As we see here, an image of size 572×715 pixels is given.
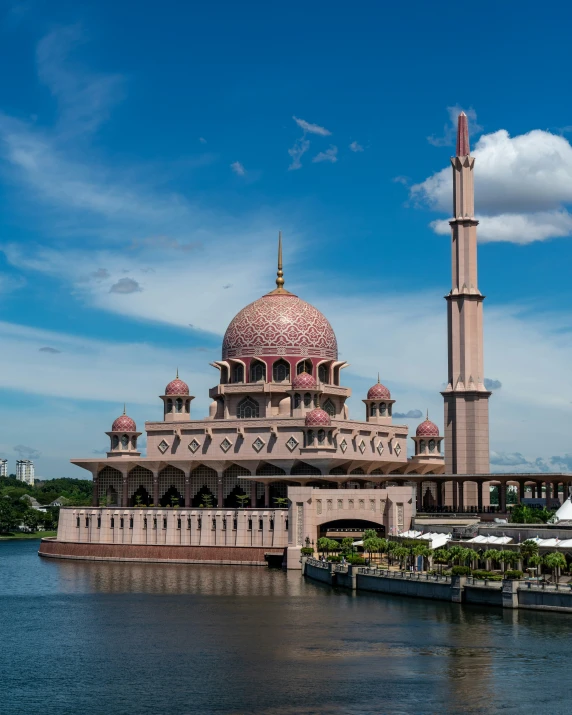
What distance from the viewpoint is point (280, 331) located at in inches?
4237

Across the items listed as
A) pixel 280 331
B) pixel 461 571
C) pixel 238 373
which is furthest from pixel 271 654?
pixel 238 373

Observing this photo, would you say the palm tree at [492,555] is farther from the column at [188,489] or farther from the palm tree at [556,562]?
the column at [188,489]

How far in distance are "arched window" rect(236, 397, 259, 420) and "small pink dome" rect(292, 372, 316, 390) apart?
5.99m

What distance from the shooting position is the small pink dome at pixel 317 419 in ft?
318

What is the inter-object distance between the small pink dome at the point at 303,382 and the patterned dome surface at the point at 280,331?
18.9 ft

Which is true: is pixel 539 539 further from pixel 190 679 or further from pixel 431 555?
pixel 190 679

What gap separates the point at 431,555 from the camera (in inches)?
2832

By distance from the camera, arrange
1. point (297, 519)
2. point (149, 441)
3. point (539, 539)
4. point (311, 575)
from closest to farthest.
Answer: point (539, 539), point (311, 575), point (297, 519), point (149, 441)

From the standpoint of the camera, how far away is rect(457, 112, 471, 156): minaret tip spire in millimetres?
100562

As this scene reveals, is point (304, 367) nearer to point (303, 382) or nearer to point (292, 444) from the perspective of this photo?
point (303, 382)

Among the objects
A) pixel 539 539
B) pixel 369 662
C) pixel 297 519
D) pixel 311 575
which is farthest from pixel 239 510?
pixel 369 662

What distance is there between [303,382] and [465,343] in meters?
14.4

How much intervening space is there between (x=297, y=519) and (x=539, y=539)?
26.6 meters

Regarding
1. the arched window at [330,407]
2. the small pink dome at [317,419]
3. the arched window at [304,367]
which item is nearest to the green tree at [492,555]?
the small pink dome at [317,419]
